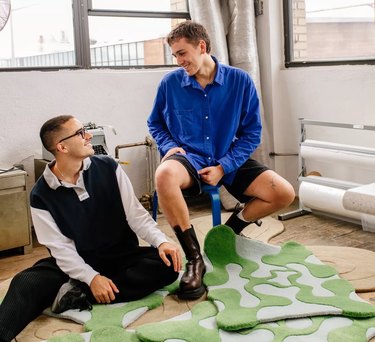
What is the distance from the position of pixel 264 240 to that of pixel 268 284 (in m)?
0.68

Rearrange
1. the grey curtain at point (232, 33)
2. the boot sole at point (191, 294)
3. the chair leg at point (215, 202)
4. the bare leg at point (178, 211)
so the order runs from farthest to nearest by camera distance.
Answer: the grey curtain at point (232, 33) < the chair leg at point (215, 202) < the bare leg at point (178, 211) < the boot sole at point (191, 294)

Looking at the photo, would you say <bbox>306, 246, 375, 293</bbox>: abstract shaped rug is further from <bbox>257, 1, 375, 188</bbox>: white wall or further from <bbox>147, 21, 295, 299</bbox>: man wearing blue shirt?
<bbox>257, 1, 375, 188</bbox>: white wall

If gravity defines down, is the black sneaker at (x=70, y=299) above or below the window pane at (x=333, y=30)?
below

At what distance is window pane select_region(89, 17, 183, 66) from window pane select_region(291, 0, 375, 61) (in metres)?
0.92

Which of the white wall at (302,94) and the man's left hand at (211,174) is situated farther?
the white wall at (302,94)

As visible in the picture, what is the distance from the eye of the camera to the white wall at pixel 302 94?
3211mm

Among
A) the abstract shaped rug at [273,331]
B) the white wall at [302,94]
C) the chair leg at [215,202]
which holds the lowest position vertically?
the abstract shaped rug at [273,331]

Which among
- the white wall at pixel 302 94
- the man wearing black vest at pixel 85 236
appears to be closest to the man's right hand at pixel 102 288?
the man wearing black vest at pixel 85 236

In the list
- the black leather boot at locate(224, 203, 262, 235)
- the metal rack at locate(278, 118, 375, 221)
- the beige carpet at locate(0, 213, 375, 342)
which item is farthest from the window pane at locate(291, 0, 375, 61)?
the black leather boot at locate(224, 203, 262, 235)

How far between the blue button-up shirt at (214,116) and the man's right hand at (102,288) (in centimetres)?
74

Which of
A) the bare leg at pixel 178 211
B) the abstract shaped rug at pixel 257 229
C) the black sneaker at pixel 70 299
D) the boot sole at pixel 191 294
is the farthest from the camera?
the abstract shaped rug at pixel 257 229

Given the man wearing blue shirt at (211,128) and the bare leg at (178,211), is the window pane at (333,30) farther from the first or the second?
the bare leg at (178,211)

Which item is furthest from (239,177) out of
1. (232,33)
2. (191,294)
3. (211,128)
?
(232,33)

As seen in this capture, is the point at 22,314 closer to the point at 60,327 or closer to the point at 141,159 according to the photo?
the point at 60,327
